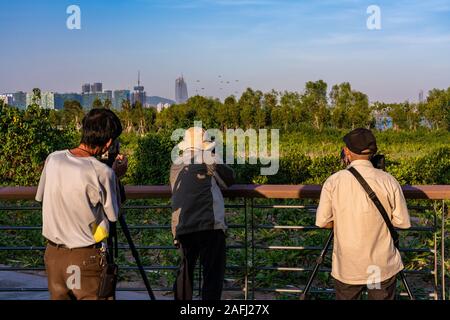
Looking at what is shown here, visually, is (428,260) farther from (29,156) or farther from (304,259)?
(29,156)

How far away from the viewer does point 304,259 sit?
719 cm

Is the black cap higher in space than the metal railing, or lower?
higher

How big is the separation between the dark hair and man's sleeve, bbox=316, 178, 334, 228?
1.14 metres

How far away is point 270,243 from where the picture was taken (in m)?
8.11

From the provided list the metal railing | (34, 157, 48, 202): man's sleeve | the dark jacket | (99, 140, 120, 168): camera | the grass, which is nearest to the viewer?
(34, 157, 48, 202): man's sleeve

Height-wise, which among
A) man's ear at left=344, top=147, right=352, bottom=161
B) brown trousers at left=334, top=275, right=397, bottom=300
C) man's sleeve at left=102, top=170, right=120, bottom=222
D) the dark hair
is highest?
the dark hair

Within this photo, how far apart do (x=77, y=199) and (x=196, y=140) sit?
1123 mm

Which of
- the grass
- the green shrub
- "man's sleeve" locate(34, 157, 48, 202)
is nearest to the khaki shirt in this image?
"man's sleeve" locate(34, 157, 48, 202)

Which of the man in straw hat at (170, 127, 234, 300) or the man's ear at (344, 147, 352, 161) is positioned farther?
the man in straw hat at (170, 127, 234, 300)

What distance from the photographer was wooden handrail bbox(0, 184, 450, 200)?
13.0 feet

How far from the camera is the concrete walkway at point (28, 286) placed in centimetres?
507

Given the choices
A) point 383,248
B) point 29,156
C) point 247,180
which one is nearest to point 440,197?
point 383,248

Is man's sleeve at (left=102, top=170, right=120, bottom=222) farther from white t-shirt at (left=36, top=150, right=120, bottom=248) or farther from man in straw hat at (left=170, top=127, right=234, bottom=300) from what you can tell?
man in straw hat at (left=170, top=127, right=234, bottom=300)
